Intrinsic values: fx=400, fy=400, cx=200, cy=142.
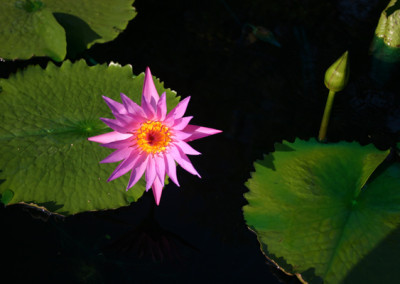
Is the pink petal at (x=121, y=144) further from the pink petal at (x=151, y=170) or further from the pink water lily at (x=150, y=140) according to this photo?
the pink petal at (x=151, y=170)

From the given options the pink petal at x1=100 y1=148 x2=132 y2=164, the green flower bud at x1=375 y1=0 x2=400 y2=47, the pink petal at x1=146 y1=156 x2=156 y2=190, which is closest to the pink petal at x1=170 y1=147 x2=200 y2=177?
the pink petal at x1=146 y1=156 x2=156 y2=190

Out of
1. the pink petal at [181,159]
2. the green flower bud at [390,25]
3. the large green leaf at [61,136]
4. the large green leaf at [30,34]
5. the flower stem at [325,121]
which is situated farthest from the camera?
the green flower bud at [390,25]

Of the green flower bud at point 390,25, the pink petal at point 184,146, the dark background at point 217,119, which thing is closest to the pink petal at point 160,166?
the pink petal at point 184,146

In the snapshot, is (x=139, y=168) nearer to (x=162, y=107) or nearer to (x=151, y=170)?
(x=151, y=170)

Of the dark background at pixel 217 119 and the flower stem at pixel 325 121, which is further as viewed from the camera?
the flower stem at pixel 325 121

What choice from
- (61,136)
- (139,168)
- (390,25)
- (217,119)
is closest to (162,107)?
(139,168)

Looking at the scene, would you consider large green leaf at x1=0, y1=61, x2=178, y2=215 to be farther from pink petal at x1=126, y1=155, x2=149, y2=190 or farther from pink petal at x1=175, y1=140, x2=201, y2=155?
pink petal at x1=175, y1=140, x2=201, y2=155
